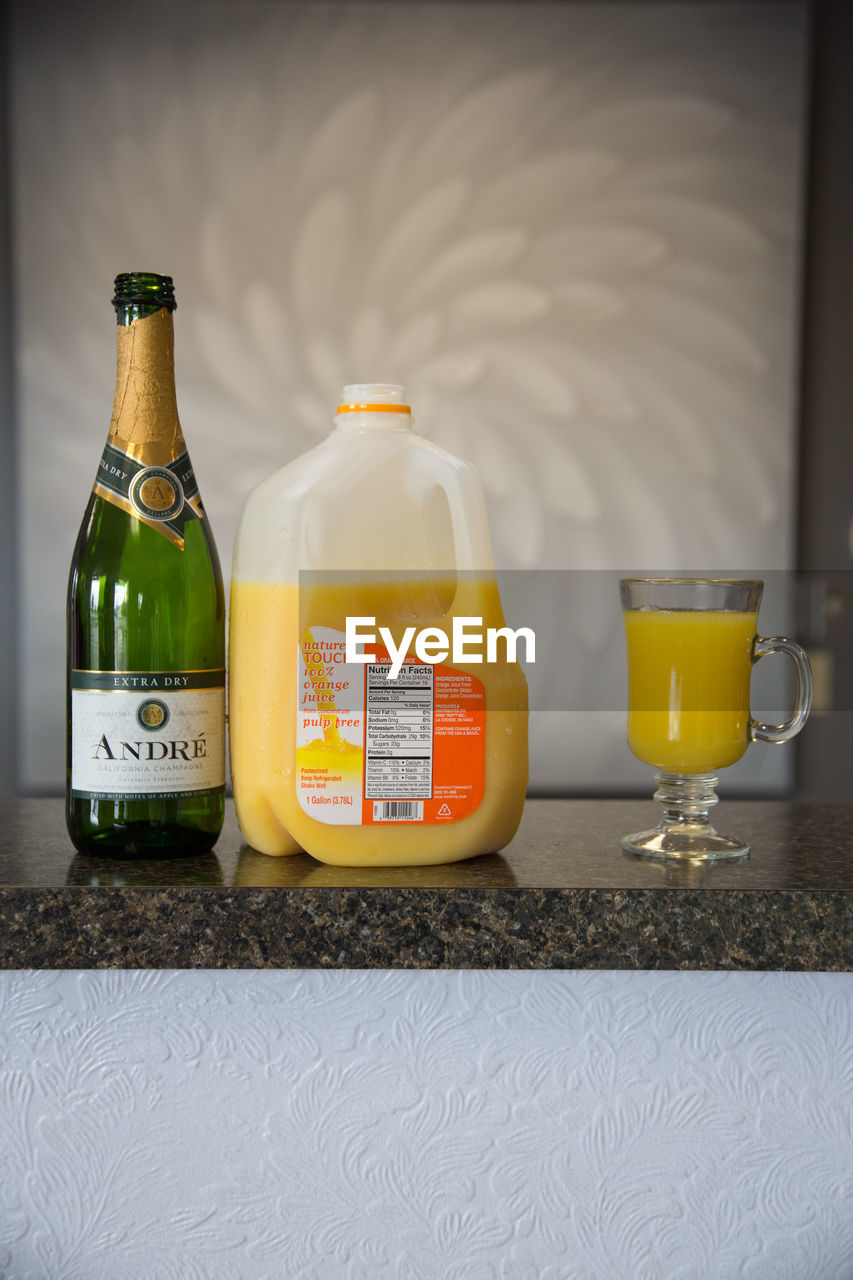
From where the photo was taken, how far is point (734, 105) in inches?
82.7

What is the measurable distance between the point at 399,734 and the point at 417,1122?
0.74 feet

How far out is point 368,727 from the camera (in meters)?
0.57

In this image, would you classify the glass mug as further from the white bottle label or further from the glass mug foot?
the white bottle label

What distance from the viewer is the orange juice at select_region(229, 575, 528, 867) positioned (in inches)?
22.3

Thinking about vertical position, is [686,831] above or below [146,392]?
below

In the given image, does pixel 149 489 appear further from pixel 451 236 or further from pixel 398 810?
pixel 451 236

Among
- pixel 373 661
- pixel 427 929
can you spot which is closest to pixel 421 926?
pixel 427 929

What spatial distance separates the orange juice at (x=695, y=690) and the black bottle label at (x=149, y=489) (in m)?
0.28

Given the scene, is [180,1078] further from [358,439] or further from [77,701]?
[358,439]

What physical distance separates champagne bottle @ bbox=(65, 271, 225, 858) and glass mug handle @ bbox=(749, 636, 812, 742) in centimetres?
30

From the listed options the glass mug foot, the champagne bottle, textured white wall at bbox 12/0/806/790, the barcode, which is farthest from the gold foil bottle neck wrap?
textured white wall at bbox 12/0/806/790

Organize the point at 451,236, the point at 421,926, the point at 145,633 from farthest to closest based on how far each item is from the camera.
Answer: the point at 451,236, the point at 145,633, the point at 421,926

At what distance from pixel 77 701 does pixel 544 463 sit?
1654 millimetres

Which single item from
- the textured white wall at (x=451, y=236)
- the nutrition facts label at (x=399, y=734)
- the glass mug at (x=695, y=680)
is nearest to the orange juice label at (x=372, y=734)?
the nutrition facts label at (x=399, y=734)
